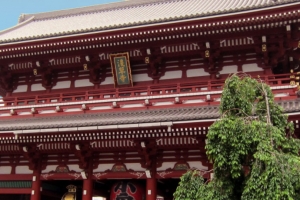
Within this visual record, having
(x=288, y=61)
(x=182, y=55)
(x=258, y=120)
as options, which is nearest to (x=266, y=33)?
(x=288, y=61)

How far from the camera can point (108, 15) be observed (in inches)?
781

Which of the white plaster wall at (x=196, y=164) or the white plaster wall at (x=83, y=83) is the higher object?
the white plaster wall at (x=83, y=83)

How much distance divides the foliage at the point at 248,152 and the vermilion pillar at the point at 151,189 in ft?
13.8

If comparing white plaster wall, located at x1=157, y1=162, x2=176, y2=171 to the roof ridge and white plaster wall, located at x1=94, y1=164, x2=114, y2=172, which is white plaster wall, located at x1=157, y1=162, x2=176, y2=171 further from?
the roof ridge

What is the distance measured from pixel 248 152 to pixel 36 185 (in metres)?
8.13

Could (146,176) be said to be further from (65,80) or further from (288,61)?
(288,61)

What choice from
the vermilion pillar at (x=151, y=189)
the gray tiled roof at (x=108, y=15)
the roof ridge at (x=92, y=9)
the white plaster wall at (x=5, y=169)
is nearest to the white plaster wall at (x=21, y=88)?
the gray tiled roof at (x=108, y=15)

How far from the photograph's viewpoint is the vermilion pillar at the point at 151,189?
1059 centimetres

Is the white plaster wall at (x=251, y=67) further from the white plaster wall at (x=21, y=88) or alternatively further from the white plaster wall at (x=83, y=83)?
the white plaster wall at (x=21, y=88)

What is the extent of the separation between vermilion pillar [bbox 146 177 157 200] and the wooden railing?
2.98 meters

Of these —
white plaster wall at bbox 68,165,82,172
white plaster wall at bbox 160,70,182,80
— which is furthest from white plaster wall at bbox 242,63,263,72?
white plaster wall at bbox 68,165,82,172

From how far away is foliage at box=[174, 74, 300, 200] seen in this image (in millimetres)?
5625

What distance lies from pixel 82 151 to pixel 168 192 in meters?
4.26

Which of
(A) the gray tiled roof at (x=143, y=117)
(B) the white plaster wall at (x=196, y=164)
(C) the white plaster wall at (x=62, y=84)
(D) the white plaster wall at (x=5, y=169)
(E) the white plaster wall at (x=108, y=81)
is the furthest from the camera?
(C) the white plaster wall at (x=62, y=84)
